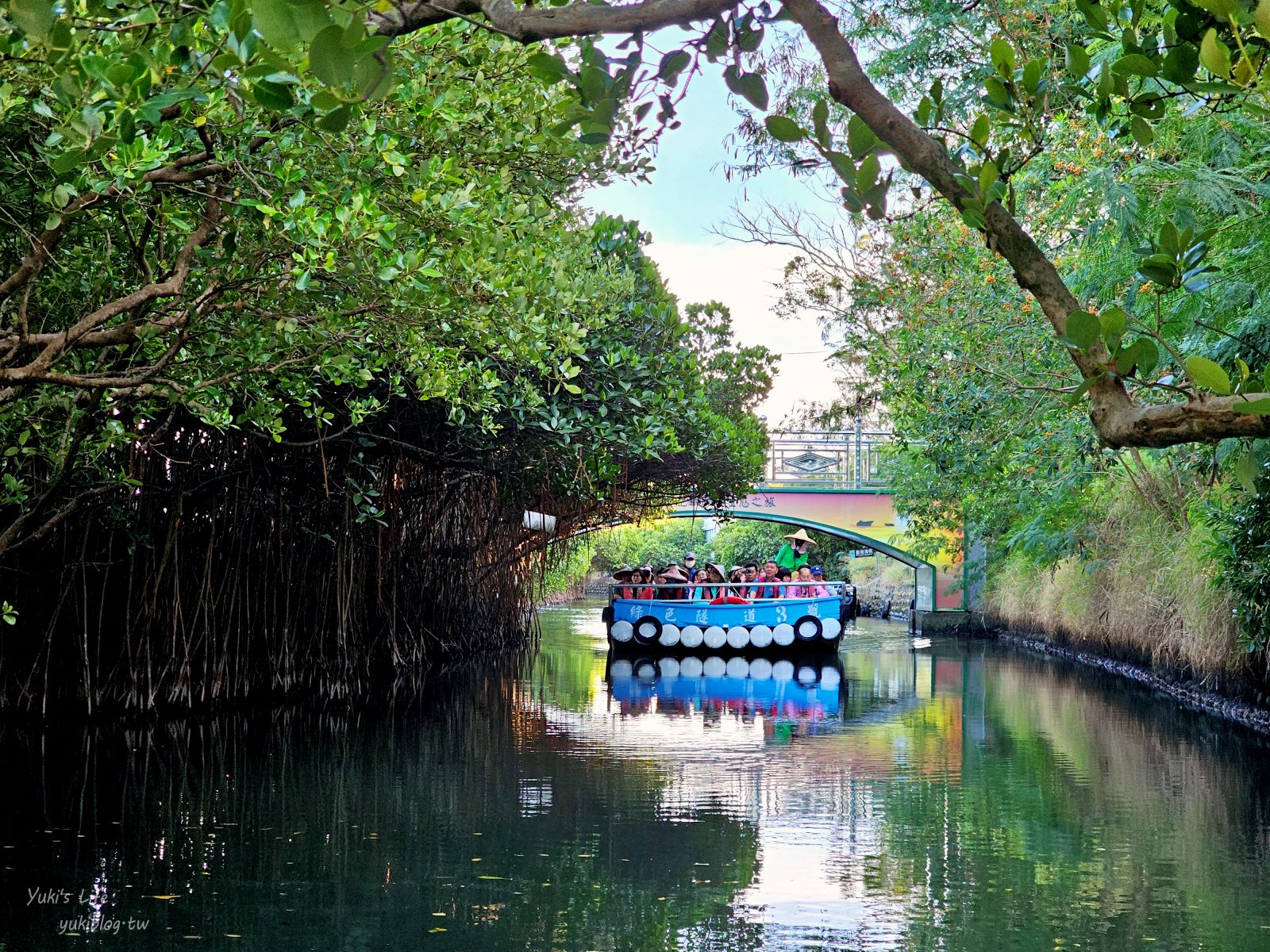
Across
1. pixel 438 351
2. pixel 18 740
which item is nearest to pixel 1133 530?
pixel 438 351

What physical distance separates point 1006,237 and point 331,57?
45.5 inches

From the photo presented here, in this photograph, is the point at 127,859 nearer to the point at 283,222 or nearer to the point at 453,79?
the point at 283,222

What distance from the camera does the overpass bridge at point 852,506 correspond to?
25703 millimetres

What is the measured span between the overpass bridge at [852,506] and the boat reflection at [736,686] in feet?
23.1

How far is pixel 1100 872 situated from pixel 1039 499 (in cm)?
1122

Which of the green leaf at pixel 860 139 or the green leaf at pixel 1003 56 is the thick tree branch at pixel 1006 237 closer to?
the green leaf at pixel 860 139

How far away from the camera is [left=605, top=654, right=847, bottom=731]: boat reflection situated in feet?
39.6

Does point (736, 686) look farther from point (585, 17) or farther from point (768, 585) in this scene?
point (585, 17)

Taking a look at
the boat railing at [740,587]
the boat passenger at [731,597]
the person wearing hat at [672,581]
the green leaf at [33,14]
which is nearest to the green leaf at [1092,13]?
the green leaf at [33,14]

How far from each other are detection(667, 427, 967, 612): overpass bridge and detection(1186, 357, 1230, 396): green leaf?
77.8 feet

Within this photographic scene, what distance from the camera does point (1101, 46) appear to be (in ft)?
25.1

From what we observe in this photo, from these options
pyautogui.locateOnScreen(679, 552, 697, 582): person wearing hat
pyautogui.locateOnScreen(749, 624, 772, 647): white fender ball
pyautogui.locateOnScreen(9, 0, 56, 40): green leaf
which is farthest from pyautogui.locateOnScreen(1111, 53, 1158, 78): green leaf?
pyautogui.locateOnScreen(679, 552, 697, 582): person wearing hat

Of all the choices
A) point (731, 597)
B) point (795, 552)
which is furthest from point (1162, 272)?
point (795, 552)

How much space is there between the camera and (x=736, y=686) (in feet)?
47.7
